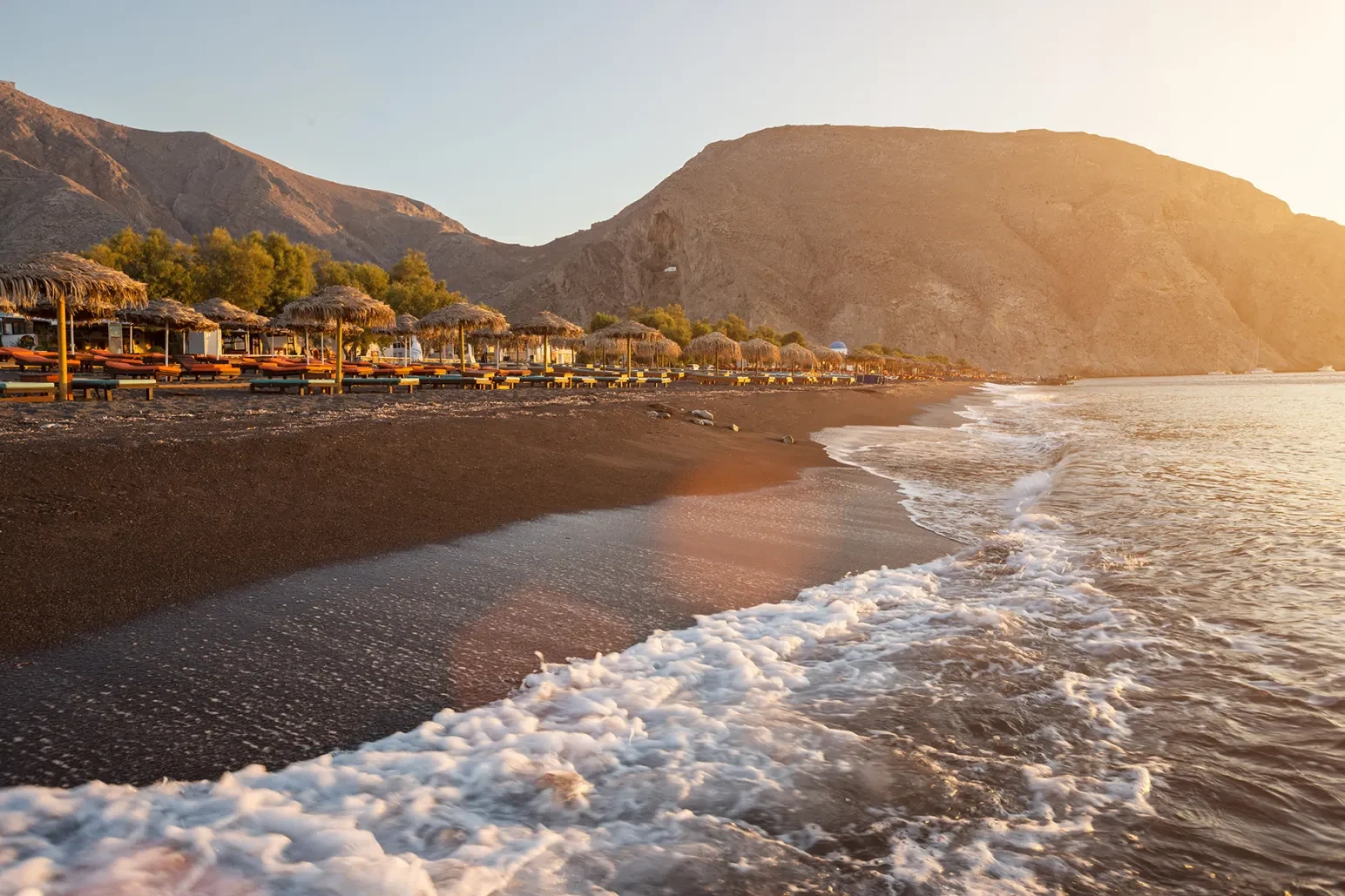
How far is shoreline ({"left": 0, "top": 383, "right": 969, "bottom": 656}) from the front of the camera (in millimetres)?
4863

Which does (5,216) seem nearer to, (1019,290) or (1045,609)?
(1045,609)

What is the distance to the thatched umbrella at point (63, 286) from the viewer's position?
49.5ft

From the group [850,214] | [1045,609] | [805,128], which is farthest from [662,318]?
[805,128]

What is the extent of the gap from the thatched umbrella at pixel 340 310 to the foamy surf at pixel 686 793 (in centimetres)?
2009

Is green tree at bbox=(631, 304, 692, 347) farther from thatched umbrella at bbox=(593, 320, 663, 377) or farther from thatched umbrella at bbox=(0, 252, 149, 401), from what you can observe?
thatched umbrella at bbox=(0, 252, 149, 401)

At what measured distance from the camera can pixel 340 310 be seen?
22156 mm

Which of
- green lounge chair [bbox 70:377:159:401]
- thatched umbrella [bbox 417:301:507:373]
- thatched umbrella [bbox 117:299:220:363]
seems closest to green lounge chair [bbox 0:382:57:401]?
green lounge chair [bbox 70:377:159:401]

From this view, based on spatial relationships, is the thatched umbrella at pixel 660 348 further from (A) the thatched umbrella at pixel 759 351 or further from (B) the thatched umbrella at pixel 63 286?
(B) the thatched umbrella at pixel 63 286

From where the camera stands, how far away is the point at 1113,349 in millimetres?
120812

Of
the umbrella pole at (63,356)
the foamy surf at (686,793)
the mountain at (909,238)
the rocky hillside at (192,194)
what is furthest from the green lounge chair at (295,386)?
the mountain at (909,238)

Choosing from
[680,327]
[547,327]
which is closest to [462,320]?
[547,327]

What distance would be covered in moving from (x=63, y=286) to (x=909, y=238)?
413ft

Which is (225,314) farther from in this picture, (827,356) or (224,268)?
(827,356)

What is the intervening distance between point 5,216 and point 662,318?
94292mm
